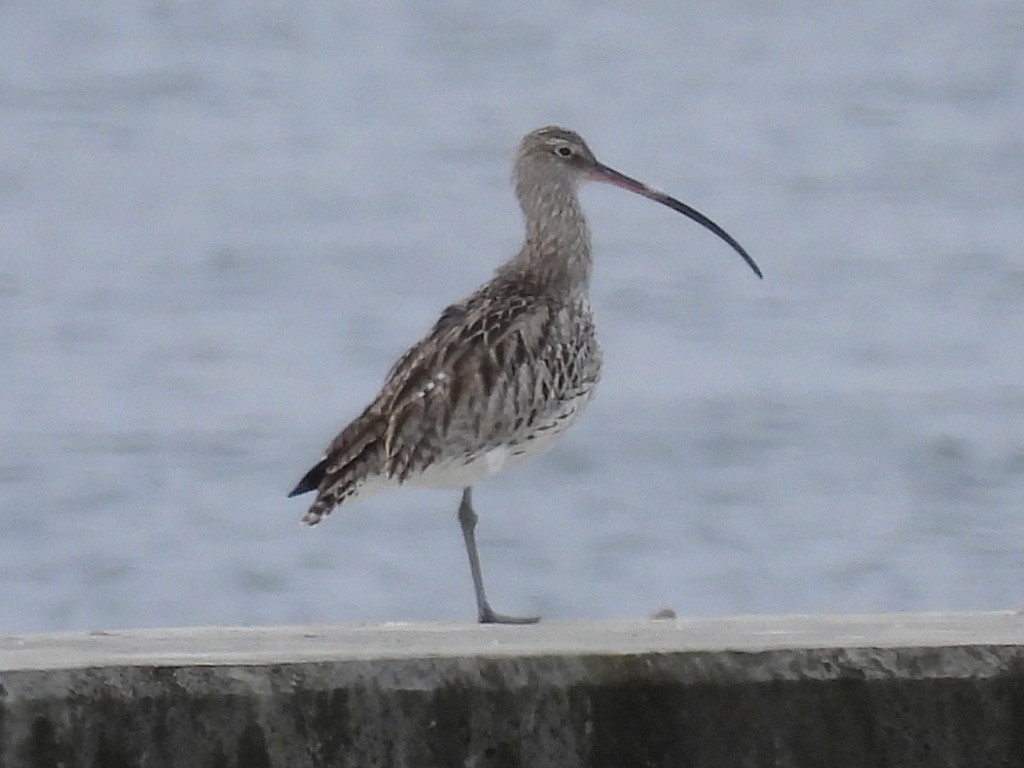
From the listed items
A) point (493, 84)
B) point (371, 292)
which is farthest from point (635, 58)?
point (371, 292)

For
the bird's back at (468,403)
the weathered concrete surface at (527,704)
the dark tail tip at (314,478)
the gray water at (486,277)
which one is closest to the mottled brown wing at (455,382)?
the bird's back at (468,403)

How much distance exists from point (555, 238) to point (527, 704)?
3614mm

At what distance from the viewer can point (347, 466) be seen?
327 inches

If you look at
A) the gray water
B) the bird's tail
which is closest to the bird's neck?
the bird's tail

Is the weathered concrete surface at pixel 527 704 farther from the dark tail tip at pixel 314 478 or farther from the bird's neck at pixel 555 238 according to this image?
the bird's neck at pixel 555 238

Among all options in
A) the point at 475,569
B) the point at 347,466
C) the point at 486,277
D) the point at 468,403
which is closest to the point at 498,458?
the point at 468,403

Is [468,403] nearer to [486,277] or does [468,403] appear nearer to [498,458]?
[498,458]

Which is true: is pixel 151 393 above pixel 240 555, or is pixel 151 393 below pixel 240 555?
above

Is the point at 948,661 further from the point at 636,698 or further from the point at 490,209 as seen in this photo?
the point at 490,209

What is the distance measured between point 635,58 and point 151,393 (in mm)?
15773

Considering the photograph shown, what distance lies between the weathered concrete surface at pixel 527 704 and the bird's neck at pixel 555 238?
3.20 m

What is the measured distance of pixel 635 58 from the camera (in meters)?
36.2

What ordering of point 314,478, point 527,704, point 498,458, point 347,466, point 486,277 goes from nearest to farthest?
point 527,704 < point 347,466 < point 314,478 < point 498,458 < point 486,277

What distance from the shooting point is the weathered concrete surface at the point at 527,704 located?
5543 mm
